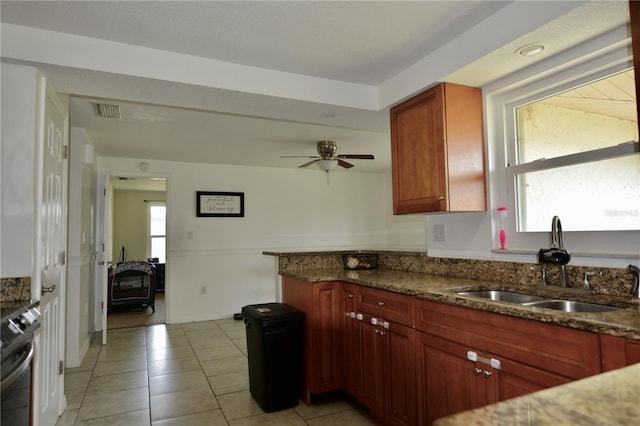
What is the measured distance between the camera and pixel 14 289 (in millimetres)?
2051

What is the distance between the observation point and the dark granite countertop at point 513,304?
124 centimetres

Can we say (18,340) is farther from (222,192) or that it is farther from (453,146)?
(222,192)

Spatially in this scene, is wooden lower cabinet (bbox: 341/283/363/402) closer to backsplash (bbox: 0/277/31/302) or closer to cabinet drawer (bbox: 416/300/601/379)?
cabinet drawer (bbox: 416/300/601/379)

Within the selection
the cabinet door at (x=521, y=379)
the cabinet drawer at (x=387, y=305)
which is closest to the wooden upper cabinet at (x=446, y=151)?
the cabinet drawer at (x=387, y=305)

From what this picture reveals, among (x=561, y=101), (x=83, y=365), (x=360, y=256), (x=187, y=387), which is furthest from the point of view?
(x=83, y=365)

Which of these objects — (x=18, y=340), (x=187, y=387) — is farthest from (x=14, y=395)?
(x=187, y=387)

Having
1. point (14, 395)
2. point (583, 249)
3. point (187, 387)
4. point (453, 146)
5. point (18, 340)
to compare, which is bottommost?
point (187, 387)

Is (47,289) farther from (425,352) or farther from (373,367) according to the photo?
(425,352)

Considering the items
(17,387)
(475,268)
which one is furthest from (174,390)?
(475,268)

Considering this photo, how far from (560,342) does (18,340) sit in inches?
81.9

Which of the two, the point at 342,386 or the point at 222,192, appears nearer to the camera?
the point at 342,386

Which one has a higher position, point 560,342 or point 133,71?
point 133,71

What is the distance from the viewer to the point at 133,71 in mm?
2293

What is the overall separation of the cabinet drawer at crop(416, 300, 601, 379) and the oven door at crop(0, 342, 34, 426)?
5.94 ft
